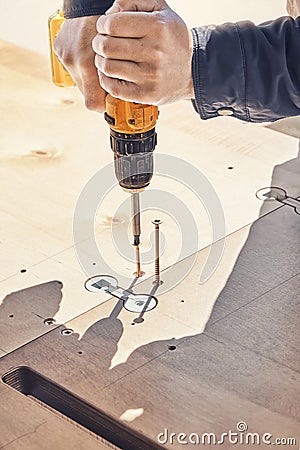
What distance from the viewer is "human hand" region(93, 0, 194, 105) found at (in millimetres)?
876

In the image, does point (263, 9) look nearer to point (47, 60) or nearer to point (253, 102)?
point (47, 60)

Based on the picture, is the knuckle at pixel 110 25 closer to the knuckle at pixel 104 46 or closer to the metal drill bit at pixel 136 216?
the knuckle at pixel 104 46

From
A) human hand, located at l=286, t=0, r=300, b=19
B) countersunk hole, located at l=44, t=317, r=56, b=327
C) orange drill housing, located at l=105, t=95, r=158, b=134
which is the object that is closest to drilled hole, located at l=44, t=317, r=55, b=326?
countersunk hole, located at l=44, t=317, r=56, b=327

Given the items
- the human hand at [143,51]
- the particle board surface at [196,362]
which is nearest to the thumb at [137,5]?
the human hand at [143,51]

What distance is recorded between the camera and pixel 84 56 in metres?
1.03

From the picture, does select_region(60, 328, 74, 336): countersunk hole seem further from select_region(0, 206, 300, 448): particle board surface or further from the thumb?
the thumb

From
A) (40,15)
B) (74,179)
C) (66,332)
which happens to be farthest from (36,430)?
(40,15)

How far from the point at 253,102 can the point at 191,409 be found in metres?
0.33

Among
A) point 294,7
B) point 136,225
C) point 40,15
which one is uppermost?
point 294,7

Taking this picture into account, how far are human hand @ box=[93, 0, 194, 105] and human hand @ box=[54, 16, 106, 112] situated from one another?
0.10 meters

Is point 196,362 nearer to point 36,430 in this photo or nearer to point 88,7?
point 36,430

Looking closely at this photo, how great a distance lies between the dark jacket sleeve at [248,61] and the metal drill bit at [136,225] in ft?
0.53

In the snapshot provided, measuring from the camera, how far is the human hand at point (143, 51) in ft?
2.87

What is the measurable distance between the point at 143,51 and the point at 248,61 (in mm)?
112
